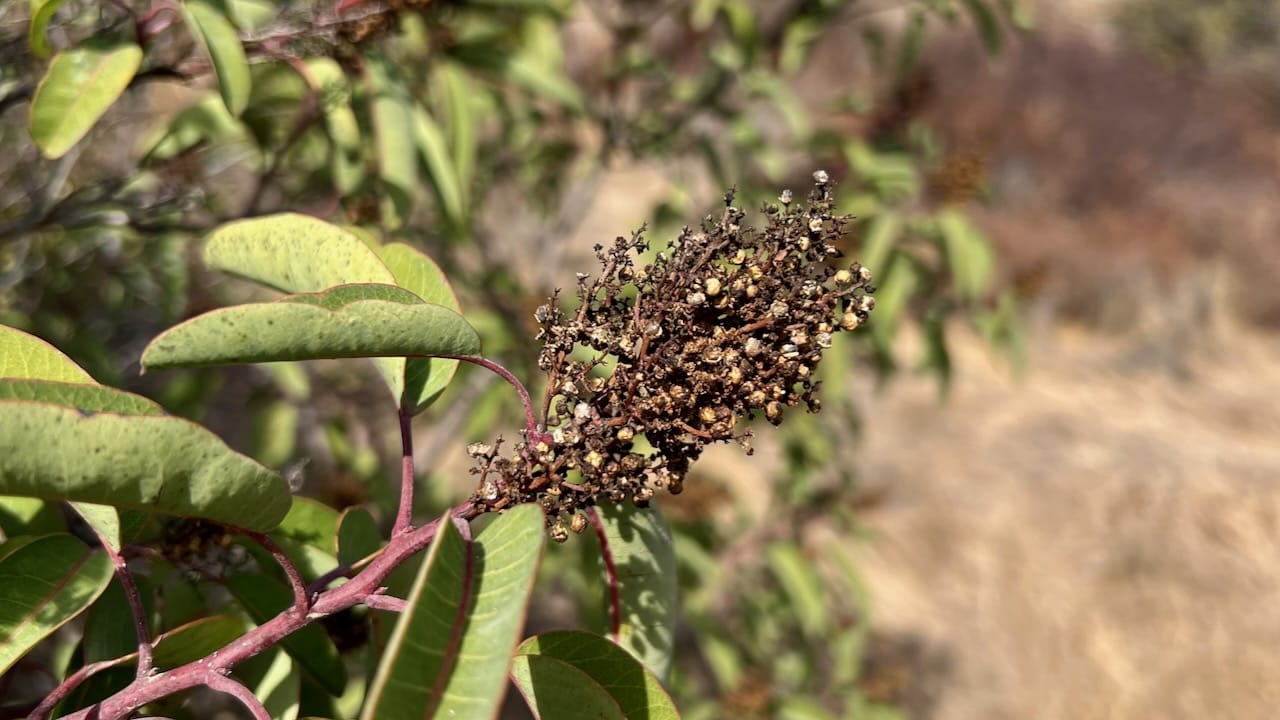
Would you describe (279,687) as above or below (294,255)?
below

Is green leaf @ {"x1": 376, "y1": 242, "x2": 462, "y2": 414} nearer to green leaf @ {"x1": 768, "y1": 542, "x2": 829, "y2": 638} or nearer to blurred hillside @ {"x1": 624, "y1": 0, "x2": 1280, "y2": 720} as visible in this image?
blurred hillside @ {"x1": 624, "y1": 0, "x2": 1280, "y2": 720}

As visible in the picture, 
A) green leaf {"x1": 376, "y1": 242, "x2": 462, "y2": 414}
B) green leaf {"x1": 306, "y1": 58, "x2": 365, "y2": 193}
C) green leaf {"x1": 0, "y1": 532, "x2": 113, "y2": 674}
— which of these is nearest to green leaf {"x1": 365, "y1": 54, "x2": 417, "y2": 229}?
green leaf {"x1": 306, "y1": 58, "x2": 365, "y2": 193}

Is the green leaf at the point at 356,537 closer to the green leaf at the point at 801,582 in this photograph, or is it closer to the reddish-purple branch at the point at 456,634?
the reddish-purple branch at the point at 456,634

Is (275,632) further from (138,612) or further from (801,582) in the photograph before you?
(801,582)

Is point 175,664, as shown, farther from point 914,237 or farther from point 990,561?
point 990,561


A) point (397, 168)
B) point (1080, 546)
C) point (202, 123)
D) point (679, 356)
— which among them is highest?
point (1080, 546)

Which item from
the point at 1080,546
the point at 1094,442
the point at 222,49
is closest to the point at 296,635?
the point at 222,49

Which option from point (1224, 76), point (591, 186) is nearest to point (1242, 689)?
point (591, 186)
